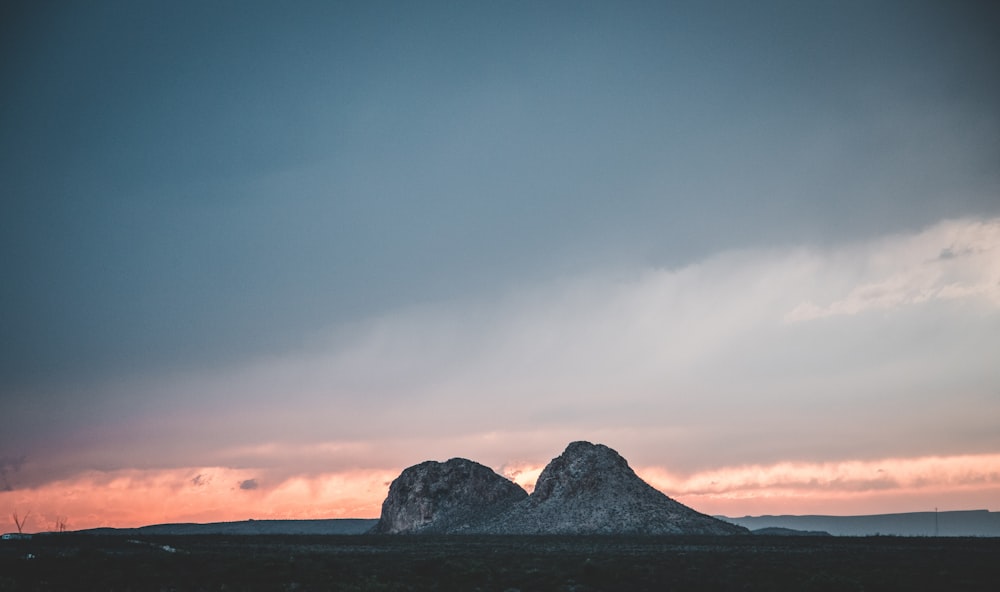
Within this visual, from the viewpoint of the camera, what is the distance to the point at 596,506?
12438 centimetres

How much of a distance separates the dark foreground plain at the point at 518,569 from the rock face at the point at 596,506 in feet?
126

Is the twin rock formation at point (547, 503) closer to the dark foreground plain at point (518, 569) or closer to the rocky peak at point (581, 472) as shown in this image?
the rocky peak at point (581, 472)

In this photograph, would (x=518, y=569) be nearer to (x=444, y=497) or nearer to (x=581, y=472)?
(x=581, y=472)

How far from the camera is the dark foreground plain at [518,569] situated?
52.2m

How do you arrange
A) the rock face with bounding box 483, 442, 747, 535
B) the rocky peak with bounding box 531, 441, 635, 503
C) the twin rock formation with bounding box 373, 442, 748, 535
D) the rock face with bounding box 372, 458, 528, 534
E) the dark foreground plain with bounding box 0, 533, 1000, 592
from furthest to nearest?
the rock face with bounding box 372, 458, 528, 534, the rocky peak with bounding box 531, 441, 635, 503, the twin rock formation with bounding box 373, 442, 748, 535, the rock face with bounding box 483, 442, 747, 535, the dark foreground plain with bounding box 0, 533, 1000, 592

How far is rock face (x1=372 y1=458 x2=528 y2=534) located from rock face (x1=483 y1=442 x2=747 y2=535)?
9.29 m

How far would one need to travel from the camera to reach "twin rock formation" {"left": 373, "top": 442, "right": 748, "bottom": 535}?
11888 cm

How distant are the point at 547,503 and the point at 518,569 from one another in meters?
72.1

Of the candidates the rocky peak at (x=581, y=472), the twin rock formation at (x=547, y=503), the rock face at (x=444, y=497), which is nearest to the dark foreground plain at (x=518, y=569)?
the twin rock formation at (x=547, y=503)

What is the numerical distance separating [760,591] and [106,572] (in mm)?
49909

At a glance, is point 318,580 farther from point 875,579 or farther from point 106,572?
point 875,579

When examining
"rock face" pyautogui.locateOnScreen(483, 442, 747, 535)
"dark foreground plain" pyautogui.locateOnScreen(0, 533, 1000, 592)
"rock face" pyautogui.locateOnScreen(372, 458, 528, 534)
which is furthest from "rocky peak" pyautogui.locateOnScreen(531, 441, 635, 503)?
"dark foreground plain" pyautogui.locateOnScreen(0, 533, 1000, 592)

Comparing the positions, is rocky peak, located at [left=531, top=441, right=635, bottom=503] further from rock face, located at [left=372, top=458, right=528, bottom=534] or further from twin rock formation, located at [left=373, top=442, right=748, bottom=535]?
rock face, located at [left=372, top=458, right=528, bottom=534]

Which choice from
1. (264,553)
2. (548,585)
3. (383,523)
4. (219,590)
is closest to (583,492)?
(383,523)
